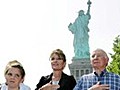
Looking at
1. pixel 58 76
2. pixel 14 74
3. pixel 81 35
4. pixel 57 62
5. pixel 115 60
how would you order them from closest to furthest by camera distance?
1. pixel 14 74
2. pixel 57 62
3. pixel 58 76
4. pixel 115 60
5. pixel 81 35

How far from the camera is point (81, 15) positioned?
35562mm

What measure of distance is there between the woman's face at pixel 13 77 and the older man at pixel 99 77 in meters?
1.20

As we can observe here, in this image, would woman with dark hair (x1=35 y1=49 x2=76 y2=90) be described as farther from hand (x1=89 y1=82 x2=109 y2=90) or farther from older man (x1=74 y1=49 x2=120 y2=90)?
hand (x1=89 y1=82 x2=109 y2=90)

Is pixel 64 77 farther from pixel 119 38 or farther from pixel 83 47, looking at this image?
pixel 83 47

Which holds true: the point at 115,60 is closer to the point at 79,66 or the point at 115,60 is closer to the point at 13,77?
the point at 79,66

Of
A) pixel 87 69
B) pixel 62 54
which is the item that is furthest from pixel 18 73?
pixel 87 69

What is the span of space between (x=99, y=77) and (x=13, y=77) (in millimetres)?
1465

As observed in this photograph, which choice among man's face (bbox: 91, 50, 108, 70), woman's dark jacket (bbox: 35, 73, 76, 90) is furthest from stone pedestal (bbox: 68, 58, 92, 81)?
man's face (bbox: 91, 50, 108, 70)

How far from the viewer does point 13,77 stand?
5.45 m

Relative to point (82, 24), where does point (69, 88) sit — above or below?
below

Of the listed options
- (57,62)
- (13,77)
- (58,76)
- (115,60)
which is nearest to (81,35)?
(115,60)

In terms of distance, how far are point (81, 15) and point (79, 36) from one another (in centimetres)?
150

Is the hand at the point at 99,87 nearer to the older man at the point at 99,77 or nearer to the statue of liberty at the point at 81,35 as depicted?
the older man at the point at 99,77

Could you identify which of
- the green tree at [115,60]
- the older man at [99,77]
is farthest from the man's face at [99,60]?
the green tree at [115,60]
